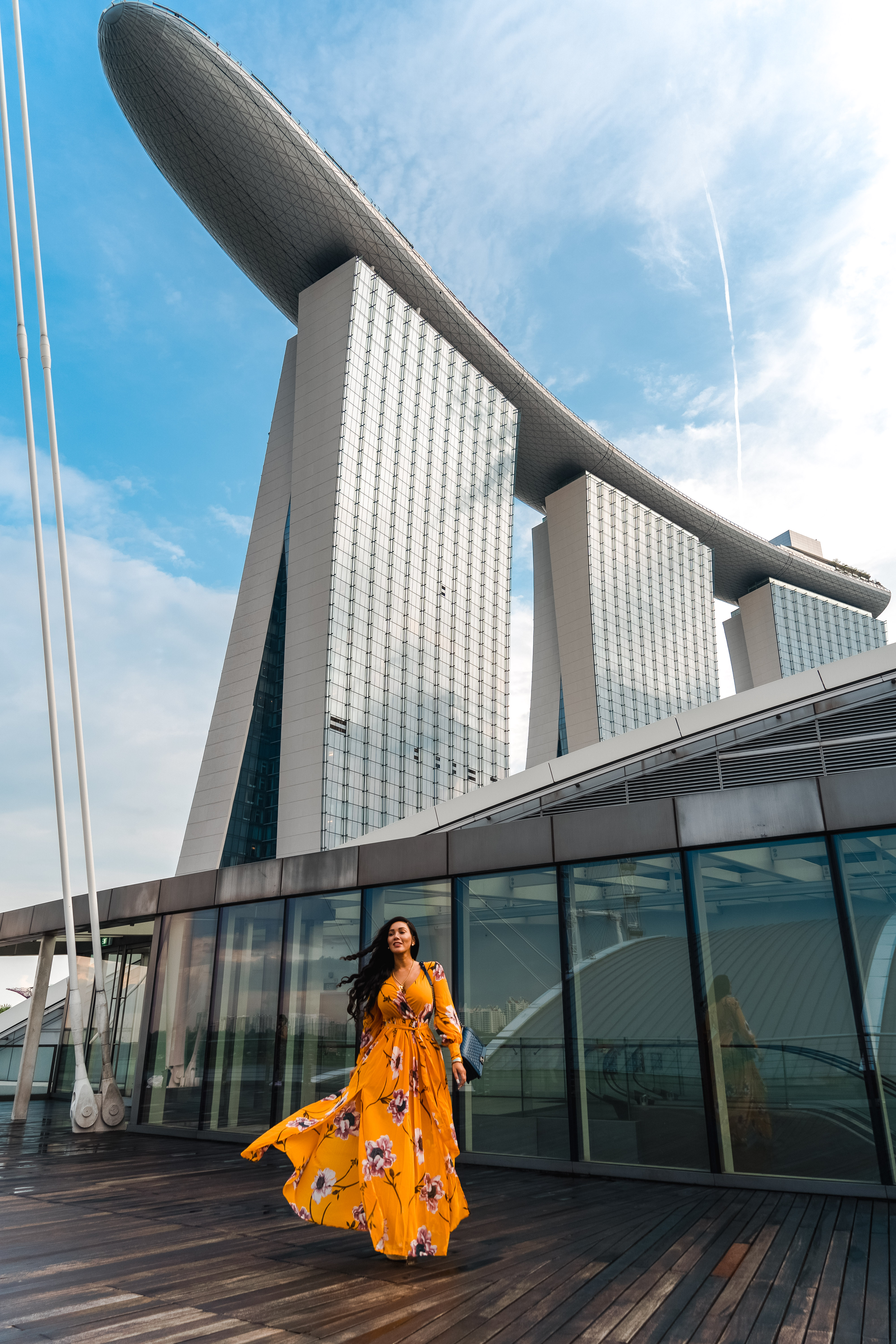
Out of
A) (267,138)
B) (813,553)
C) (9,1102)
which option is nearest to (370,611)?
(267,138)

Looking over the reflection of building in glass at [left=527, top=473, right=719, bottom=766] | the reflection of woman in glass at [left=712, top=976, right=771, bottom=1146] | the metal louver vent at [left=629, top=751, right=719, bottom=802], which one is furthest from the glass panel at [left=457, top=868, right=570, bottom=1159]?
the reflection of building in glass at [left=527, top=473, right=719, bottom=766]

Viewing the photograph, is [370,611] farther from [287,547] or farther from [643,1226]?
[643,1226]

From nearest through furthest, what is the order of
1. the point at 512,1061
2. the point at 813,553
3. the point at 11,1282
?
the point at 11,1282
the point at 512,1061
the point at 813,553

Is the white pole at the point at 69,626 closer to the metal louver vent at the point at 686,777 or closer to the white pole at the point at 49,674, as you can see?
the white pole at the point at 49,674

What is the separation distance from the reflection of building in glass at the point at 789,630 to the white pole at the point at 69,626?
244ft

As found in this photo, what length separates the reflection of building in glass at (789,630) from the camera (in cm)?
8112

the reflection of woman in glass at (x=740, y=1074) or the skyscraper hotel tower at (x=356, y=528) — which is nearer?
the reflection of woman in glass at (x=740, y=1074)

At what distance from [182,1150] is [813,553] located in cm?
8652

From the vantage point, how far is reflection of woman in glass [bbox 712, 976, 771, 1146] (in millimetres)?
6930

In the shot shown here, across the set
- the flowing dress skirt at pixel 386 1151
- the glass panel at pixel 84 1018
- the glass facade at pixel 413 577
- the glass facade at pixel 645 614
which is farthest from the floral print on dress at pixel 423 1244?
the glass facade at pixel 645 614

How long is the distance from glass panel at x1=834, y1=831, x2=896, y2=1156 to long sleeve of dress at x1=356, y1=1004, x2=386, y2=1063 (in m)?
3.96

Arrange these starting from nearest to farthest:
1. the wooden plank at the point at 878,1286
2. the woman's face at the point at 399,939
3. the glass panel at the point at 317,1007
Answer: the wooden plank at the point at 878,1286 → the woman's face at the point at 399,939 → the glass panel at the point at 317,1007

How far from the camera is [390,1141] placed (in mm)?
4918

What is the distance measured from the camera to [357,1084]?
5.19 metres
